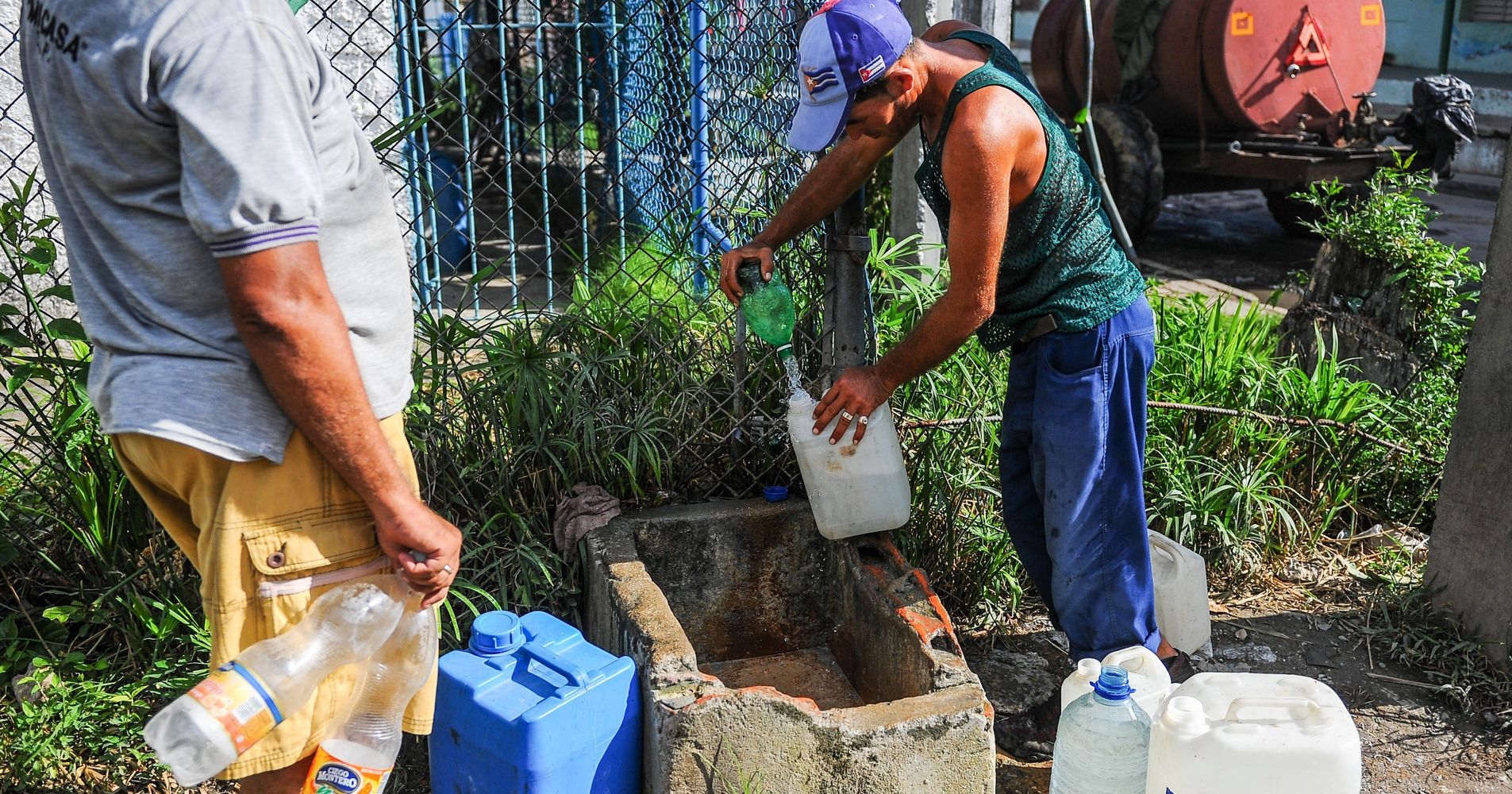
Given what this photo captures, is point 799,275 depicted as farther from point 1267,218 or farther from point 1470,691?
Result: point 1267,218

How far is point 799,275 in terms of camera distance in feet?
11.1

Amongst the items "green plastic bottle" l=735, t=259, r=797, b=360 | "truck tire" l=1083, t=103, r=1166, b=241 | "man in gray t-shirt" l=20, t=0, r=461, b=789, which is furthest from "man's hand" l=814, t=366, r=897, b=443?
"truck tire" l=1083, t=103, r=1166, b=241

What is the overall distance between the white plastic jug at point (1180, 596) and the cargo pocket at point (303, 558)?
2072 millimetres

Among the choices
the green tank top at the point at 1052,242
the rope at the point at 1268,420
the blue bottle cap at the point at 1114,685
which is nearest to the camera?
the blue bottle cap at the point at 1114,685

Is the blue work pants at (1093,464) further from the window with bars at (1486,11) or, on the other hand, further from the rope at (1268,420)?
the window with bars at (1486,11)

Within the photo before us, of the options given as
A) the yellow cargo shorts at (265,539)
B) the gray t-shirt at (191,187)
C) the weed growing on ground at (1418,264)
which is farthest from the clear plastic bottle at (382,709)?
the weed growing on ground at (1418,264)

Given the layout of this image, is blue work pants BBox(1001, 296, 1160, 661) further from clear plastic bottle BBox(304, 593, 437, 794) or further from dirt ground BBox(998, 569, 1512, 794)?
clear plastic bottle BBox(304, 593, 437, 794)

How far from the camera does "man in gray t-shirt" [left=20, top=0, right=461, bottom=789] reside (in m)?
1.58

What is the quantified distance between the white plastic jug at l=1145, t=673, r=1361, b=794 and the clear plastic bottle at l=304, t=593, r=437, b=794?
1295 mm

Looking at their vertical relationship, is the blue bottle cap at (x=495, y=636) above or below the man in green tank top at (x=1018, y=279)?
below

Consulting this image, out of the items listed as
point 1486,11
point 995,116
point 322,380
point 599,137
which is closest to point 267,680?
point 322,380

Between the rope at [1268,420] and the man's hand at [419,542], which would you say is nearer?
the man's hand at [419,542]

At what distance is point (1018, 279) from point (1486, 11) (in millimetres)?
15225

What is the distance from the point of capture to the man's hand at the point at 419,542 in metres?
1.84
